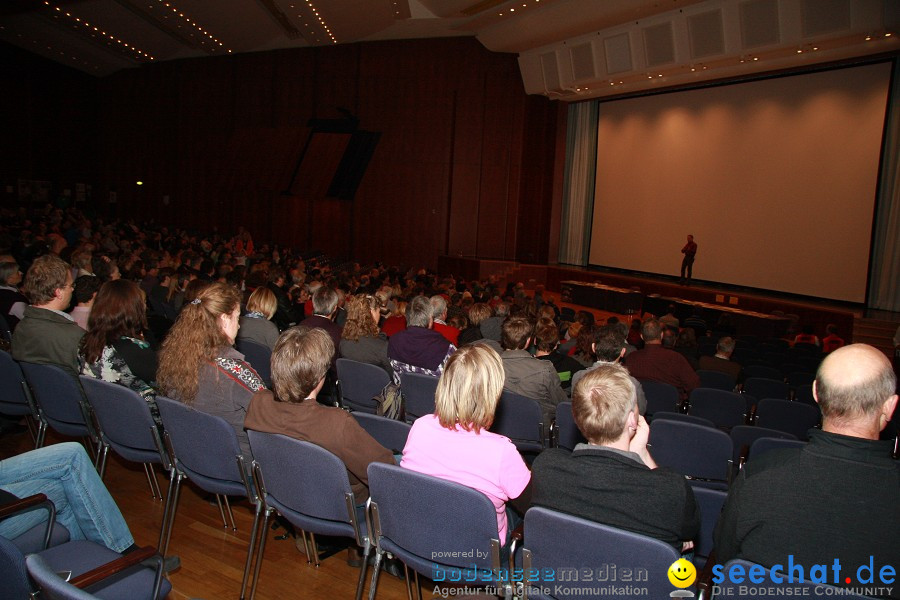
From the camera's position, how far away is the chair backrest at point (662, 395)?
479 centimetres

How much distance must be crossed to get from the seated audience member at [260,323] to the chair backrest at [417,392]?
1.26m

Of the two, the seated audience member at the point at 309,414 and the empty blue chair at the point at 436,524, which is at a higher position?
the seated audience member at the point at 309,414

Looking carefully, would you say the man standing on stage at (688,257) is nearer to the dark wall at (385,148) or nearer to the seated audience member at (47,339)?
the dark wall at (385,148)

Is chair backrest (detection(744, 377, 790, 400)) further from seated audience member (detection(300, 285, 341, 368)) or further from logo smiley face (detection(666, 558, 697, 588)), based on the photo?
logo smiley face (detection(666, 558, 697, 588))

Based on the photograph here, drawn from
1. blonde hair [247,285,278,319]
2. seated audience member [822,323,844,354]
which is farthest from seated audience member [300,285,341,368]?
seated audience member [822,323,844,354]

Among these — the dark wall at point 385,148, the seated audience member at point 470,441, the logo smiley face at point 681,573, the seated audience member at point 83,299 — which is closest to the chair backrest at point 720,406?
the seated audience member at point 470,441

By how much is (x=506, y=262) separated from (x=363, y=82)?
7.20m

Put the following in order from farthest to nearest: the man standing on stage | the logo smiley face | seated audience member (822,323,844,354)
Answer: the man standing on stage < seated audience member (822,323,844,354) < the logo smiley face

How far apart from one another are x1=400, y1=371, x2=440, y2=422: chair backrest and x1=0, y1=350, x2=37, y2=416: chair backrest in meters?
2.25

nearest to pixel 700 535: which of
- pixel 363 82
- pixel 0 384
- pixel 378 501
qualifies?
pixel 378 501

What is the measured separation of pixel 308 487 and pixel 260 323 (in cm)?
271

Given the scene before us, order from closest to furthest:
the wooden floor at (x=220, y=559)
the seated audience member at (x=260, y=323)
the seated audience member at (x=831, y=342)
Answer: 1. the wooden floor at (x=220, y=559)
2. the seated audience member at (x=260, y=323)
3. the seated audience member at (x=831, y=342)

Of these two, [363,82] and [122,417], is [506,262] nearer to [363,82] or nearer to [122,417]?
[363,82]

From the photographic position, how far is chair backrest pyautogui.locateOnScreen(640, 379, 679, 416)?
4.79 m
